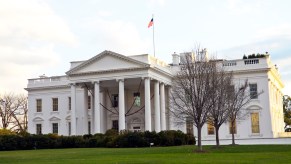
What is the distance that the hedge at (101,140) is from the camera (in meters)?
42.9

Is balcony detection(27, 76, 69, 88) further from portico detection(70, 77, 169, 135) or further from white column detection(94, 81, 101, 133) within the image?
white column detection(94, 81, 101, 133)

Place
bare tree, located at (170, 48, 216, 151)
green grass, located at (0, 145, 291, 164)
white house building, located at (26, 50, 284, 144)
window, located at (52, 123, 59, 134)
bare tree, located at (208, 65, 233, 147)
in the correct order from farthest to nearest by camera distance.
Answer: window, located at (52, 123, 59, 134) → white house building, located at (26, 50, 284, 144) → bare tree, located at (208, 65, 233, 147) → bare tree, located at (170, 48, 216, 151) → green grass, located at (0, 145, 291, 164)

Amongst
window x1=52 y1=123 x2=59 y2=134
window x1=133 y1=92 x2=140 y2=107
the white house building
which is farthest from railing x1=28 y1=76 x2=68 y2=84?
window x1=133 y1=92 x2=140 y2=107

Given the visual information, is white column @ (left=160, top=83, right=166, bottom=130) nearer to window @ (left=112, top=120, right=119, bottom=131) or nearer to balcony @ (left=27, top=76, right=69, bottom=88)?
window @ (left=112, top=120, right=119, bottom=131)

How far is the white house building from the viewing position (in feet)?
168

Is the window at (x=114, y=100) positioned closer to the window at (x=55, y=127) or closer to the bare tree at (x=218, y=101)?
the window at (x=55, y=127)

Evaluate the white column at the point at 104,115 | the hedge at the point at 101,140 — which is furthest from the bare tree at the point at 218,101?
the white column at the point at 104,115

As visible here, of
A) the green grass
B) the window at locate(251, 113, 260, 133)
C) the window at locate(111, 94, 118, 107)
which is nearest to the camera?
the green grass

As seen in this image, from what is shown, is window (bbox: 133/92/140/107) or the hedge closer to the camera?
the hedge

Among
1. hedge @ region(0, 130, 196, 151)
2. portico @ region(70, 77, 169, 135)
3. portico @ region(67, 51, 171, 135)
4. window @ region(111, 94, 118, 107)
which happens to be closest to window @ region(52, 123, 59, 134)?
portico @ region(70, 77, 169, 135)

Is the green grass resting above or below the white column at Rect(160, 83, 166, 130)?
below

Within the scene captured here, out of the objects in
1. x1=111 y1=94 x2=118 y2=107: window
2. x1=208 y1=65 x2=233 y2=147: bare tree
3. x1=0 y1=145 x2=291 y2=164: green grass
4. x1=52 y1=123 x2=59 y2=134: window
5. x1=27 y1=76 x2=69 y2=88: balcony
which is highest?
x1=27 y1=76 x2=69 y2=88: balcony

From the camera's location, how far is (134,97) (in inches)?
2311

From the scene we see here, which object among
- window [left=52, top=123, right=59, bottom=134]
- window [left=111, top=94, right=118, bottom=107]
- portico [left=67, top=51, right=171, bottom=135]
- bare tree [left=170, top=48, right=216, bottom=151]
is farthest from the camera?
window [left=52, top=123, right=59, bottom=134]
